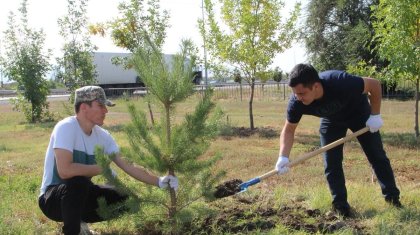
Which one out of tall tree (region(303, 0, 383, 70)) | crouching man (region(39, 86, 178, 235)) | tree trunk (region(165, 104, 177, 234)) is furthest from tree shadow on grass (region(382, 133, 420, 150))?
tall tree (region(303, 0, 383, 70))

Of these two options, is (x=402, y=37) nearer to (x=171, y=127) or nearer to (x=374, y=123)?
(x=374, y=123)

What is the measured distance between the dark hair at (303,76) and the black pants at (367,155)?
0.82m

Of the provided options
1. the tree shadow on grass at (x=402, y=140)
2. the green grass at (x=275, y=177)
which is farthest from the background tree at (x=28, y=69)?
the tree shadow on grass at (x=402, y=140)

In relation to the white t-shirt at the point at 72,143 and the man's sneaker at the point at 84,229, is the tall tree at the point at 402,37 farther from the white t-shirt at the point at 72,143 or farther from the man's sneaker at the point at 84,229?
the man's sneaker at the point at 84,229

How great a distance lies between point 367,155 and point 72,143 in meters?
2.51

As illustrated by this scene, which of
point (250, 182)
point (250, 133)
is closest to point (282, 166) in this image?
point (250, 182)

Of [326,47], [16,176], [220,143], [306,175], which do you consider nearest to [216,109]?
[306,175]

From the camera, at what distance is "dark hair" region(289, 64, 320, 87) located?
10.7 feet

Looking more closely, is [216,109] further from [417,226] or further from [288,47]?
[288,47]

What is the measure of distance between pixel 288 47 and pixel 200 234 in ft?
29.4

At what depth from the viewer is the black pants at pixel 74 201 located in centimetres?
322

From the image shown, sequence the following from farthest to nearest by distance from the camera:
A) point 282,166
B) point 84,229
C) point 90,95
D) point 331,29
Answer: point 331,29 < point 282,166 < point 84,229 < point 90,95

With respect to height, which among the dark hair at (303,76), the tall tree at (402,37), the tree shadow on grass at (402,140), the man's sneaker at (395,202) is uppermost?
the tall tree at (402,37)

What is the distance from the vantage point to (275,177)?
604 centimetres
